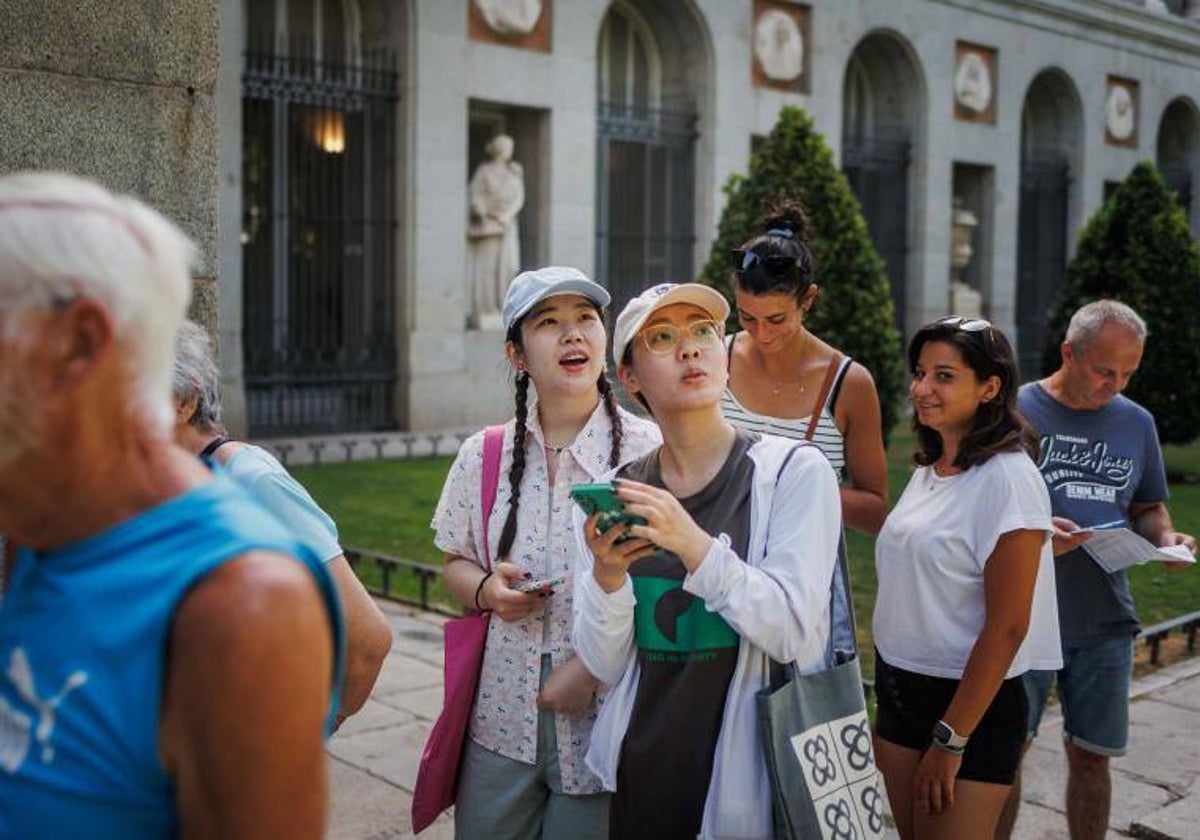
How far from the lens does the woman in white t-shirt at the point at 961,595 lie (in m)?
3.43

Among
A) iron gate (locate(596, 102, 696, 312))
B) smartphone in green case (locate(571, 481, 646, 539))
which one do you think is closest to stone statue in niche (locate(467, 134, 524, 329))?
iron gate (locate(596, 102, 696, 312))

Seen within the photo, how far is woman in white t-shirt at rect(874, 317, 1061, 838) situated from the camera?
11.3ft

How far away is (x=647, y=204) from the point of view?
21.6m

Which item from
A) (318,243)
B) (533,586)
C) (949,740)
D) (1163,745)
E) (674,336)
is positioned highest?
(318,243)

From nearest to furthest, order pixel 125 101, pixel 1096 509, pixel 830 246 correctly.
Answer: pixel 125 101 < pixel 1096 509 < pixel 830 246

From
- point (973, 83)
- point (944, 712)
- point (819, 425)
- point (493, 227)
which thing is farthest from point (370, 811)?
point (973, 83)

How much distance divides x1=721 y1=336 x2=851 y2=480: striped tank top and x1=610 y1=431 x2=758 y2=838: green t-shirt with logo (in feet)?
4.06

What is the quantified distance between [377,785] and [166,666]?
4190 millimetres

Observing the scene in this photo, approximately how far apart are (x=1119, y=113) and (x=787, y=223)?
2818 cm

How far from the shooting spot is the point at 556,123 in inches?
751

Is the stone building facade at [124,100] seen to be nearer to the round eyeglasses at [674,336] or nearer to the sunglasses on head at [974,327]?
the round eyeglasses at [674,336]

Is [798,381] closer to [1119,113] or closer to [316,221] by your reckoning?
[316,221]

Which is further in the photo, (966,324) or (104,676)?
(966,324)

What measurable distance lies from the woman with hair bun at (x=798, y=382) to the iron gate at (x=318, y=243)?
13035mm
